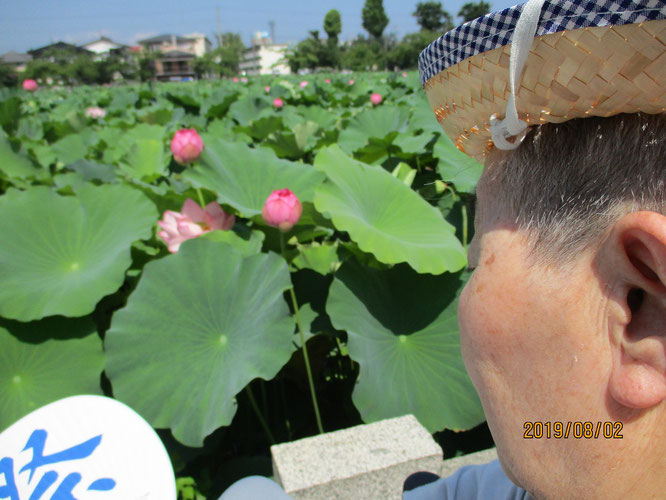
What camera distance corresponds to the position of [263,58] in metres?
68.2

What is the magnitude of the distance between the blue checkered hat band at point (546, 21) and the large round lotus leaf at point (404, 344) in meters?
1.10

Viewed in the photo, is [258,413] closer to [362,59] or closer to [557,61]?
[557,61]

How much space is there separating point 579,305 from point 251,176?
1732 mm

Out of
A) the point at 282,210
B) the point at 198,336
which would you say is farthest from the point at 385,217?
the point at 198,336

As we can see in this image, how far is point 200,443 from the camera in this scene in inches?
58.0

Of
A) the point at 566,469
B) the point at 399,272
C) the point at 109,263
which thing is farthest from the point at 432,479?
the point at 109,263

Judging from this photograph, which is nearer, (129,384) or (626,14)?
(626,14)

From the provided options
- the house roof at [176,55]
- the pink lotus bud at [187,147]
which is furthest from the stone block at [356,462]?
the house roof at [176,55]

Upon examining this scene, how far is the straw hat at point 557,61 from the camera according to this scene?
0.40 m

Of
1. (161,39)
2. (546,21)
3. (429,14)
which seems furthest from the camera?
(161,39)

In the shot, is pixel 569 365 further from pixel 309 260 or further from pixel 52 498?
pixel 309 260

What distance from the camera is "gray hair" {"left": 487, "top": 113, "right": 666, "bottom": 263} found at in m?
0.46

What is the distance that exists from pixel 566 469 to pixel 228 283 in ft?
4.00
